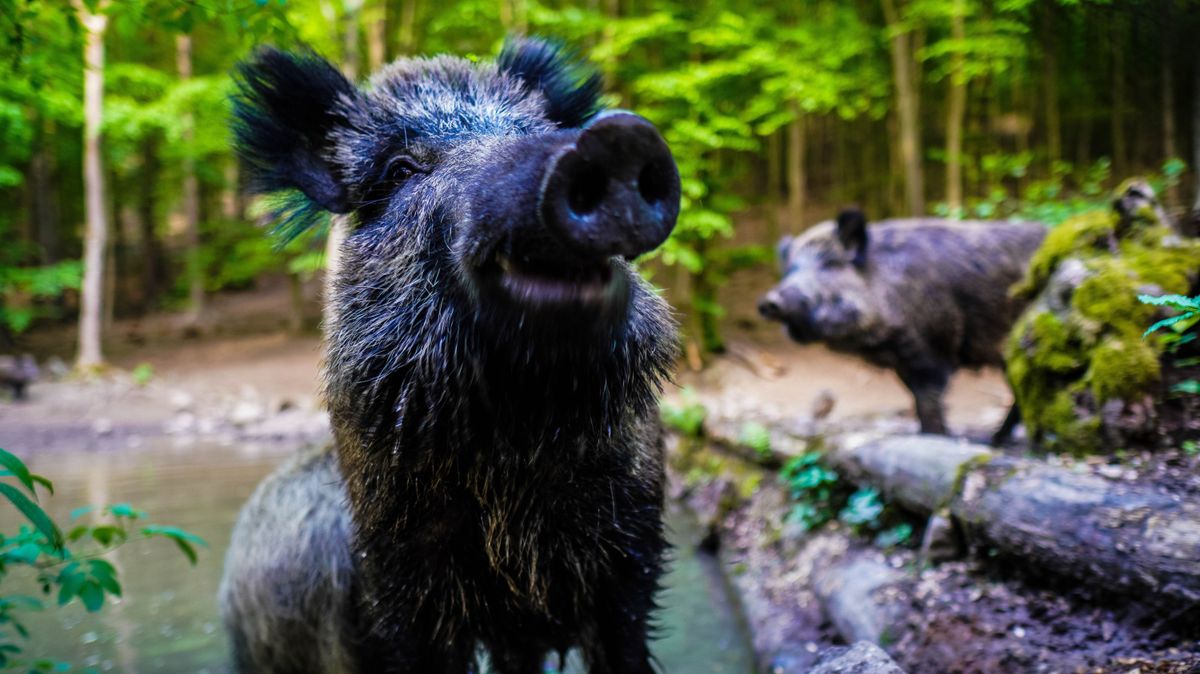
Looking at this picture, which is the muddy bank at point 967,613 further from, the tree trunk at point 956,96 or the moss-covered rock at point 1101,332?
the tree trunk at point 956,96

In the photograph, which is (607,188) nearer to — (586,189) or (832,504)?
(586,189)

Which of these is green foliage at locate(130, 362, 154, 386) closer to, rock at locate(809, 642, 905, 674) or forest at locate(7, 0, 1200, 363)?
forest at locate(7, 0, 1200, 363)

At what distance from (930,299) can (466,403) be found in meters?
4.41

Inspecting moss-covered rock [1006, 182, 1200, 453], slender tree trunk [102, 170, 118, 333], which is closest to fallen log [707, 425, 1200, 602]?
moss-covered rock [1006, 182, 1200, 453]

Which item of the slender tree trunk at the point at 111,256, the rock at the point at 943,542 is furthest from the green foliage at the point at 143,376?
the rock at the point at 943,542

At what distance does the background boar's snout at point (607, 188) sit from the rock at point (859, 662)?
135 cm

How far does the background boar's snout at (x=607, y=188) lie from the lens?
122 centimetres

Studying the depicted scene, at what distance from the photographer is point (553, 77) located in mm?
2512

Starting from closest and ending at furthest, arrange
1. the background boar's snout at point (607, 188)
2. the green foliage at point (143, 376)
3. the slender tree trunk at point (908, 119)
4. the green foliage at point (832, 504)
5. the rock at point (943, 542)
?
the background boar's snout at point (607, 188) < the rock at point (943, 542) < the green foliage at point (832, 504) < the slender tree trunk at point (908, 119) < the green foliage at point (143, 376)

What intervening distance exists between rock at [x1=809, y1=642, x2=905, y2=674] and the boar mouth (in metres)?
1.26

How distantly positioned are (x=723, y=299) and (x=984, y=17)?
299 inches

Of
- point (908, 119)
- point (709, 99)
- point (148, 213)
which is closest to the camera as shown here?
point (709, 99)

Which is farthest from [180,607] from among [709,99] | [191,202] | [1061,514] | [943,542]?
[191,202]

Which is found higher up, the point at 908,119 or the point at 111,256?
the point at 908,119
